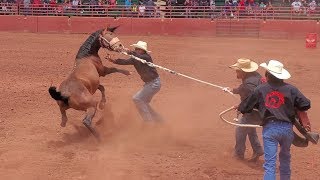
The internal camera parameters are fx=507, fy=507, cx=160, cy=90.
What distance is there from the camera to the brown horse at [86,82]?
8320mm

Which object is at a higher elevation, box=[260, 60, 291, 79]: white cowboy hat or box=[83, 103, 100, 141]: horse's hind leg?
box=[260, 60, 291, 79]: white cowboy hat

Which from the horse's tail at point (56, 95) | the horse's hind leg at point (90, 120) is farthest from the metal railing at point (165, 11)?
the horse's tail at point (56, 95)

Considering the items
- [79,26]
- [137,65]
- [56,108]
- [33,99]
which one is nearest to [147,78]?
[137,65]

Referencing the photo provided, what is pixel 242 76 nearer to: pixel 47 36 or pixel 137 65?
pixel 137 65

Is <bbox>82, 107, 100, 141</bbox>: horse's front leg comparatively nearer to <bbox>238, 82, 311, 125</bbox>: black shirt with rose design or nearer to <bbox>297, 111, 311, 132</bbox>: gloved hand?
<bbox>238, 82, 311, 125</bbox>: black shirt with rose design

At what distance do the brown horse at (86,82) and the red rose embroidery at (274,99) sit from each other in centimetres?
354

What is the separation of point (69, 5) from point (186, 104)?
780 inches

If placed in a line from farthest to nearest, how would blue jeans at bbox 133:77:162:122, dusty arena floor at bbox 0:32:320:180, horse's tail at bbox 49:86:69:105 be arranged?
1. blue jeans at bbox 133:77:162:122
2. horse's tail at bbox 49:86:69:105
3. dusty arena floor at bbox 0:32:320:180

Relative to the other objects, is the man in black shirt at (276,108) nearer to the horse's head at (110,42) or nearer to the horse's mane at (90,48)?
the horse's head at (110,42)

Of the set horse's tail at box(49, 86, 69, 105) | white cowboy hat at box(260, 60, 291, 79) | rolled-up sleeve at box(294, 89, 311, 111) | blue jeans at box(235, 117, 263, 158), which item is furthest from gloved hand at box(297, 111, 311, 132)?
horse's tail at box(49, 86, 69, 105)

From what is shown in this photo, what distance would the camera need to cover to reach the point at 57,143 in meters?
8.46

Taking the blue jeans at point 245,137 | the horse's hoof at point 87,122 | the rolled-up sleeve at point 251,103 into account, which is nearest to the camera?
the rolled-up sleeve at point 251,103

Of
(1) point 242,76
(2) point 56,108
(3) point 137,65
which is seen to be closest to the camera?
(1) point 242,76

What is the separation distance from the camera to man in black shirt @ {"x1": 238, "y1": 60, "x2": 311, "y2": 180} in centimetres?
569
